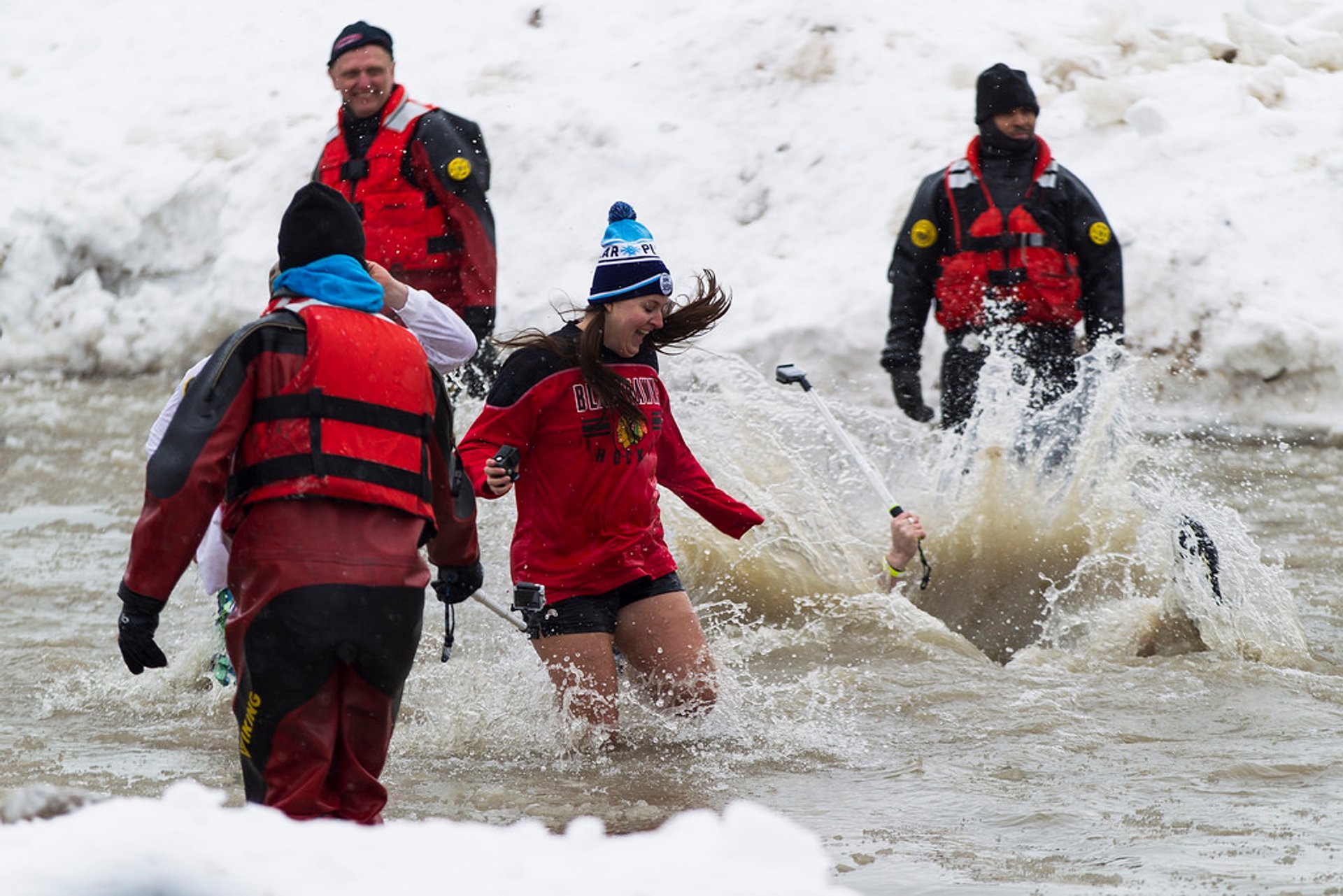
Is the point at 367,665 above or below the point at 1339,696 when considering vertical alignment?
above

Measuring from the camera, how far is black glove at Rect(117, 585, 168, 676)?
3777mm

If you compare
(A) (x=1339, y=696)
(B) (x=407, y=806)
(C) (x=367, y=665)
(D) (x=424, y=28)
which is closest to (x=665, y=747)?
(B) (x=407, y=806)

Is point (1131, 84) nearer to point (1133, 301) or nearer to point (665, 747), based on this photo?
point (1133, 301)

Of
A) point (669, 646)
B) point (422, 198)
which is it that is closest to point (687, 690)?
point (669, 646)

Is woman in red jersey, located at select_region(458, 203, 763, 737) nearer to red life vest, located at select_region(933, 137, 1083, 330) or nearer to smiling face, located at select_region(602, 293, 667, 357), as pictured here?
smiling face, located at select_region(602, 293, 667, 357)

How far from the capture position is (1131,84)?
13852 mm

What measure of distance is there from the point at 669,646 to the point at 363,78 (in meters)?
3.32

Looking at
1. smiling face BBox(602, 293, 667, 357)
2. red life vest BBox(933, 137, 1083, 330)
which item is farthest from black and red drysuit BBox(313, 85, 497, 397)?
smiling face BBox(602, 293, 667, 357)

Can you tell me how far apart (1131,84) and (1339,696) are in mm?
8830

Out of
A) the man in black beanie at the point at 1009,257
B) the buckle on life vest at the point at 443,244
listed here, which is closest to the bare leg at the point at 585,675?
the buckle on life vest at the point at 443,244

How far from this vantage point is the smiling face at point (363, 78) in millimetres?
7480

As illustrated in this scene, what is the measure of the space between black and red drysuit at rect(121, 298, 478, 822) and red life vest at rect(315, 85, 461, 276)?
3.64 meters

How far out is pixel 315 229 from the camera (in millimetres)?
4043

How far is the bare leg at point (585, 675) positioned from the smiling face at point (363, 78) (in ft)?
10.3
